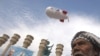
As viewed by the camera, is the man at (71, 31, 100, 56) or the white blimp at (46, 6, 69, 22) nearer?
the man at (71, 31, 100, 56)

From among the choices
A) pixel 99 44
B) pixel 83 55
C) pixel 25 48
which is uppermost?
pixel 25 48

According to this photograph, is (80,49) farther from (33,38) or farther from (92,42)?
(33,38)

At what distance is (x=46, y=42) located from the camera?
75.7 meters

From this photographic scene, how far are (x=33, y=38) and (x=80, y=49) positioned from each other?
238 feet

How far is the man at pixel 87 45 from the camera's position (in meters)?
4.42

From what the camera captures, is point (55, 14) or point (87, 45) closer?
point (87, 45)

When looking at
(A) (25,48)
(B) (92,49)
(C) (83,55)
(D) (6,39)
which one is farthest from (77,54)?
Result: (D) (6,39)

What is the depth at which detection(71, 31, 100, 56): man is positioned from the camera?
14.5 ft

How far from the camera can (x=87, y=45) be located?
4.52m

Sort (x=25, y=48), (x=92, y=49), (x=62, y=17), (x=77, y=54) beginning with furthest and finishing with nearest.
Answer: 1. (x=25, y=48)
2. (x=62, y=17)
3. (x=92, y=49)
4. (x=77, y=54)

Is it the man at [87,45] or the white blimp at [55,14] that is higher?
the white blimp at [55,14]

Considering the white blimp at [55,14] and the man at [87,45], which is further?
the white blimp at [55,14]

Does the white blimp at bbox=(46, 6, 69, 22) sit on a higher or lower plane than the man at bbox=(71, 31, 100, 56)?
higher

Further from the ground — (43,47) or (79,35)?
(43,47)
